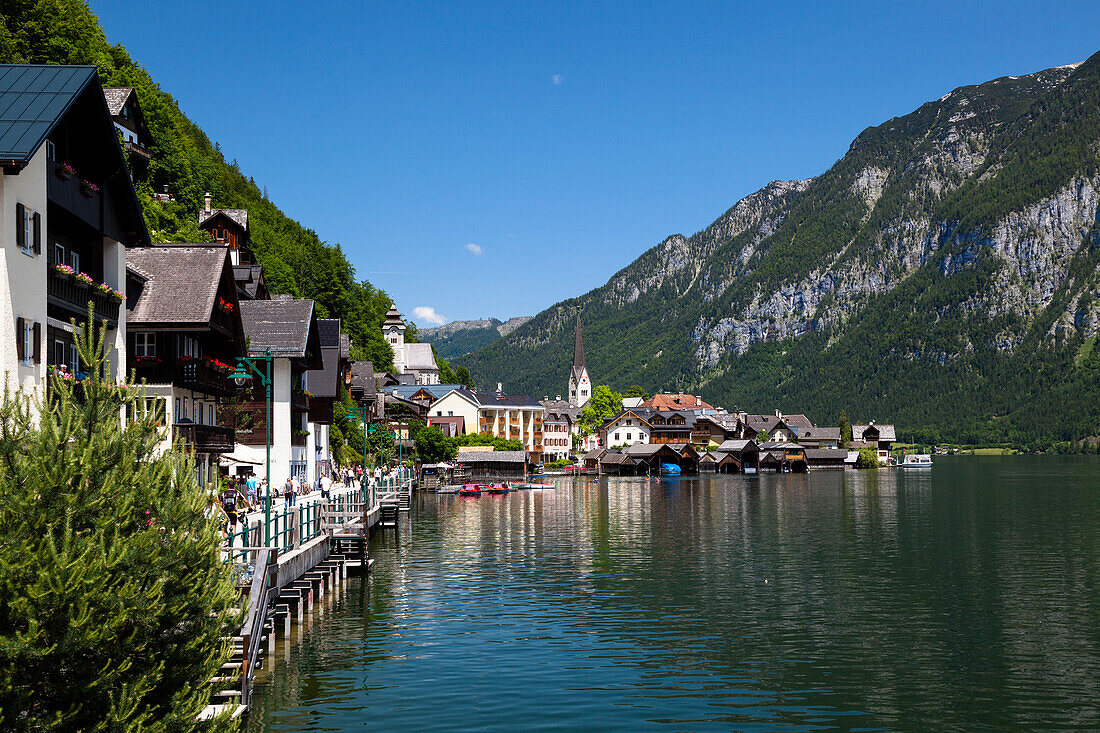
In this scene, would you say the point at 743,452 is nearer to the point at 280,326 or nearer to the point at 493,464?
the point at 493,464

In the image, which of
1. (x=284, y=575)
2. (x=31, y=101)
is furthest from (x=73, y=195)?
(x=284, y=575)

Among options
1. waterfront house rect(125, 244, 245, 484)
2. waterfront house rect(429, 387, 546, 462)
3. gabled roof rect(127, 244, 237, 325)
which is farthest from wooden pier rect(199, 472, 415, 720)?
waterfront house rect(429, 387, 546, 462)

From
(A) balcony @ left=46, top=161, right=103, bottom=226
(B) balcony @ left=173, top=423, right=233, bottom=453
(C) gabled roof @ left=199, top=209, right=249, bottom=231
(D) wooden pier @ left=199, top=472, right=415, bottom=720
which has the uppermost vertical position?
(C) gabled roof @ left=199, top=209, right=249, bottom=231

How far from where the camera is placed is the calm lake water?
25.5 metres

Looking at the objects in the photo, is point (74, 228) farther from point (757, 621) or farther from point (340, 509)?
point (757, 621)

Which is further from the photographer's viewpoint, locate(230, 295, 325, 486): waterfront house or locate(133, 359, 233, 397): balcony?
locate(230, 295, 325, 486): waterfront house

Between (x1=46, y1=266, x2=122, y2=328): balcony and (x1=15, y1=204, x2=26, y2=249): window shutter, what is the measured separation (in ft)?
6.61

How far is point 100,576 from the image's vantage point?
11.7 metres

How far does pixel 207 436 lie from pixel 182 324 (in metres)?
5.90

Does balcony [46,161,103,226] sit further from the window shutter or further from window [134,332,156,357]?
window [134,332,156,357]

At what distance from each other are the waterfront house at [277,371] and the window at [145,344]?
12941 mm

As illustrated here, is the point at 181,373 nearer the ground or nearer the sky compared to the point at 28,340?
nearer the sky

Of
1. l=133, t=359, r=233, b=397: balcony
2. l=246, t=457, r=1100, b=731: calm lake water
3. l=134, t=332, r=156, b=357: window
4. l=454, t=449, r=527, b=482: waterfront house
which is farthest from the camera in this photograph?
l=454, t=449, r=527, b=482: waterfront house

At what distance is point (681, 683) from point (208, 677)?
1770 centimetres
